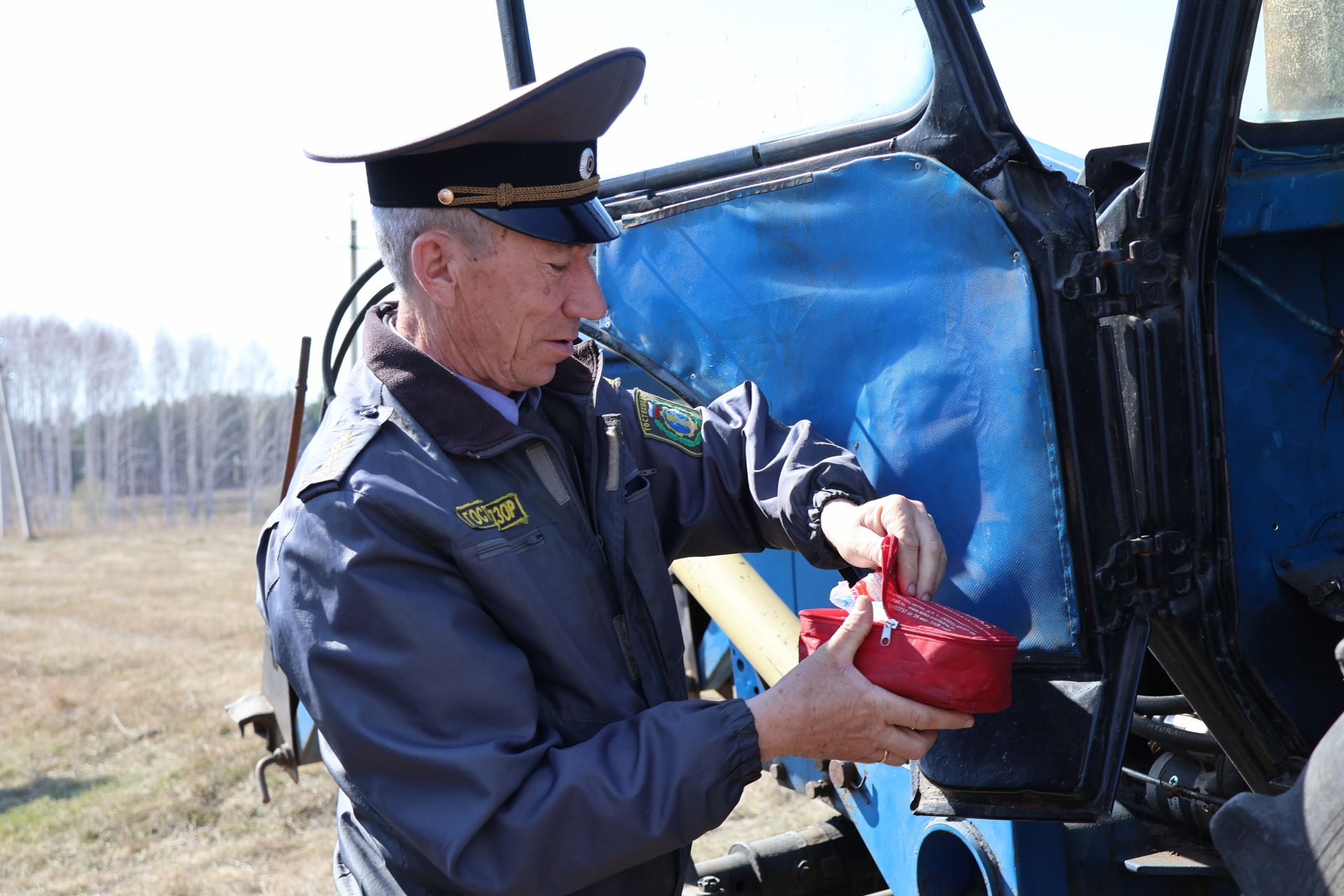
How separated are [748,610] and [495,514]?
0.98m

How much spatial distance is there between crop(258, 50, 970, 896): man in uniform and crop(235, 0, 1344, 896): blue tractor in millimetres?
155

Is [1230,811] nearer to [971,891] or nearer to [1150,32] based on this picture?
[971,891]

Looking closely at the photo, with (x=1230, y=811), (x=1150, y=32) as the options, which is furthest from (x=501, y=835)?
(x=1150, y=32)

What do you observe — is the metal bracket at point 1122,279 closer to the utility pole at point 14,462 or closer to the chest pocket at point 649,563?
the chest pocket at point 649,563

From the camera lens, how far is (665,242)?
1.95m

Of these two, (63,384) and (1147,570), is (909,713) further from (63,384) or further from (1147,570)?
(63,384)

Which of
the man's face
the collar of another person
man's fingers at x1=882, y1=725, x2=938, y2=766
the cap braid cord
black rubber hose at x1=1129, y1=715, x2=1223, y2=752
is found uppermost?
the cap braid cord

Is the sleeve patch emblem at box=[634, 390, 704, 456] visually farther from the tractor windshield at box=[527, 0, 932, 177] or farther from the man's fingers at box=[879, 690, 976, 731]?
the man's fingers at box=[879, 690, 976, 731]

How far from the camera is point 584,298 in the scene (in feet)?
5.12

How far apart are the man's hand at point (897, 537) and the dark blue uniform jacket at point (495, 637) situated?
2.3 inches

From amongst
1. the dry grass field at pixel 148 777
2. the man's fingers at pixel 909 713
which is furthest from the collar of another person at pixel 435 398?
the dry grass field at pixel 148 777

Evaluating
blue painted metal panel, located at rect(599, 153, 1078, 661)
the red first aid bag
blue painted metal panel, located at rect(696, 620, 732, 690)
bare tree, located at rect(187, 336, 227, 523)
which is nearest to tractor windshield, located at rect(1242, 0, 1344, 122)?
blue painted metal panel, located at rect(599, 153, 1078, 661)

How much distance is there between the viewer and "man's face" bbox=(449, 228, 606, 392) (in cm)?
150

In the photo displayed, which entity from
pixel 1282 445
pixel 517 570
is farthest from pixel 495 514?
pixel 1282 445
